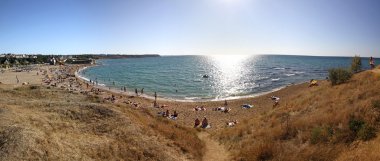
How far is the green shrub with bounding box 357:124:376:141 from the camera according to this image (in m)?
11.4

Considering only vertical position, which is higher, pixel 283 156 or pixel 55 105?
pixel 55 105

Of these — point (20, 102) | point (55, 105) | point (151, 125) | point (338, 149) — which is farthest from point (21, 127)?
point (338, 149)

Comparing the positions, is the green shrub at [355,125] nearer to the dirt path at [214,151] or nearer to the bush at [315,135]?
the bush at [315,135]

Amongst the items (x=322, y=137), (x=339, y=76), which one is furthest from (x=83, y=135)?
(x=339, y=76)

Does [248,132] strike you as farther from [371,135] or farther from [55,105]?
[55,105]

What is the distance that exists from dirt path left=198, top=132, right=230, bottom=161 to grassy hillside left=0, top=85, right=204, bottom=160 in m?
0.49

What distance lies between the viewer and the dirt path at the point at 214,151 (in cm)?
1537

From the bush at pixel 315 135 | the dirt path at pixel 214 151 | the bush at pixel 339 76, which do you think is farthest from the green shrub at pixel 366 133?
the bush at pixel 339 76

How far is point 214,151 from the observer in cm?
1662

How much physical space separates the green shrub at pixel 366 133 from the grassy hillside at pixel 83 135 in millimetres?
7785

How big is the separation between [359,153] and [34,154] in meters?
11.9

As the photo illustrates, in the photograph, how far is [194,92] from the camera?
60.9 m

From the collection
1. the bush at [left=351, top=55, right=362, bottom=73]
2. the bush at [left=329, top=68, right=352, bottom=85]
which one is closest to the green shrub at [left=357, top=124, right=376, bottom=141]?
the bush at [left=329, top=68, right=352, bottom=85]

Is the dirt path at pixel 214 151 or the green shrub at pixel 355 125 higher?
the green shrub at pixel 355 125
